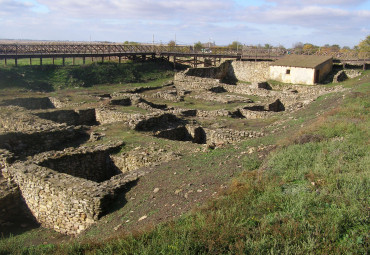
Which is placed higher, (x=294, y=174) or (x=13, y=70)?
(x=13, y=70)

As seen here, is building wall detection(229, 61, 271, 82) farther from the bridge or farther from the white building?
the bridge

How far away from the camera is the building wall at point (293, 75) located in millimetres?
30908

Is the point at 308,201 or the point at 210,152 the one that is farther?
the point at 210,152

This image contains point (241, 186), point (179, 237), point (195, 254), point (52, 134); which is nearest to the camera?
point (195, 254)

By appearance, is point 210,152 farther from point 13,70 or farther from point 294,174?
point 13,70

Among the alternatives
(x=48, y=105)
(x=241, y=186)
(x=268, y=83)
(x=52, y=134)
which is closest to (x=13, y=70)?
(x=48, y=105)

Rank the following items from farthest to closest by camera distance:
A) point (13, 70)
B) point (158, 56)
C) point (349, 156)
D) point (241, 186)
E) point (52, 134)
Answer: point (158, 56)
point (13, 70)
point (52, 134)
point (349, 156)
point (241, 186)

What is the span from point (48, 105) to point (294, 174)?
19585 mm

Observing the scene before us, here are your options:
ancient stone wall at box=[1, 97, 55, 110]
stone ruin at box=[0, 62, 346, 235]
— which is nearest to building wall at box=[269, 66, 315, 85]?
stone ruin at box=[0, 62, 346, 235]

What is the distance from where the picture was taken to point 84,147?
1211cm

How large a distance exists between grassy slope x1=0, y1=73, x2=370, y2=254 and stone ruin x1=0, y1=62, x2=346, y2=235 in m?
2.66

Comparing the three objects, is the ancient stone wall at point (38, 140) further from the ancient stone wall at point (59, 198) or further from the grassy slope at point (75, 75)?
the grassy slope at point (75, 75)

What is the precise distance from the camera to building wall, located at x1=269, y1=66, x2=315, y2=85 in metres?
30.9

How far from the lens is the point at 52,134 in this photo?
1368 centimetres
